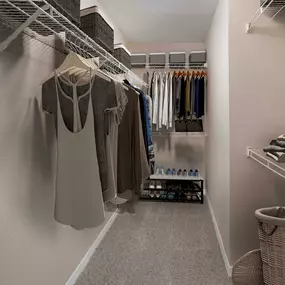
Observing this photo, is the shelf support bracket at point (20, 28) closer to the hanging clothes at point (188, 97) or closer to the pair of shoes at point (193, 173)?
the hanging clothes at point (188, 97)

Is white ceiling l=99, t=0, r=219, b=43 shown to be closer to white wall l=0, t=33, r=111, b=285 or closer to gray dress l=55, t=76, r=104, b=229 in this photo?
white wall l=0, t=33, r=111, b=285

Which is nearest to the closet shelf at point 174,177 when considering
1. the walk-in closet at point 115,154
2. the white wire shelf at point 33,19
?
the walk-in closet at point 115,154

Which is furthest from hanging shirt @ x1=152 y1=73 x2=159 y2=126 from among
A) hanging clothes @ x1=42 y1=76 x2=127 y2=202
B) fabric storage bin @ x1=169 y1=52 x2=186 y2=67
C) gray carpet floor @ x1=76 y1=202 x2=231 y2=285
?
hanging clothes @ x1=42 y1=76 x2=127 y2=202

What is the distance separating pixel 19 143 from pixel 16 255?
566 millimetres

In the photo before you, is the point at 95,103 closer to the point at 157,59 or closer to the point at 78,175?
the point at 78,175

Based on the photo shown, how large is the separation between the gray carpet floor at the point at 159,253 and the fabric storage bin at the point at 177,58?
2.31m

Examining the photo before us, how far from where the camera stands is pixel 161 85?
434 centimetres

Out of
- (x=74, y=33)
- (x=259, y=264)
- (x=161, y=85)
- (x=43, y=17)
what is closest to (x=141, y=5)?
(x=161, y=85)

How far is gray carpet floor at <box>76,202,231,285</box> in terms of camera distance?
7.25ft

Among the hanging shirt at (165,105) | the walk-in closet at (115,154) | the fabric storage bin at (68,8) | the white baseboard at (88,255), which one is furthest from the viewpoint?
the hanging shirt at (165,105)

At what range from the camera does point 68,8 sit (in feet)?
4.65

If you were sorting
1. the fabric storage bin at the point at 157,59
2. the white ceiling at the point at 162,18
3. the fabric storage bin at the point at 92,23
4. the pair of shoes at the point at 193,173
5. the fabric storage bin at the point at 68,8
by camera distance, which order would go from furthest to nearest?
the fabric storage bin at the point at 157,59, the pair of shoes at the point at 193,173, the white ceiling at the point at 162,18, the fabric storage bin at the point at 92,23, the fabric storage bin at the point at 68,8

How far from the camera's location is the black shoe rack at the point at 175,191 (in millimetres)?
4340

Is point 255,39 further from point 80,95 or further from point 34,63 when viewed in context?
point 34,63
